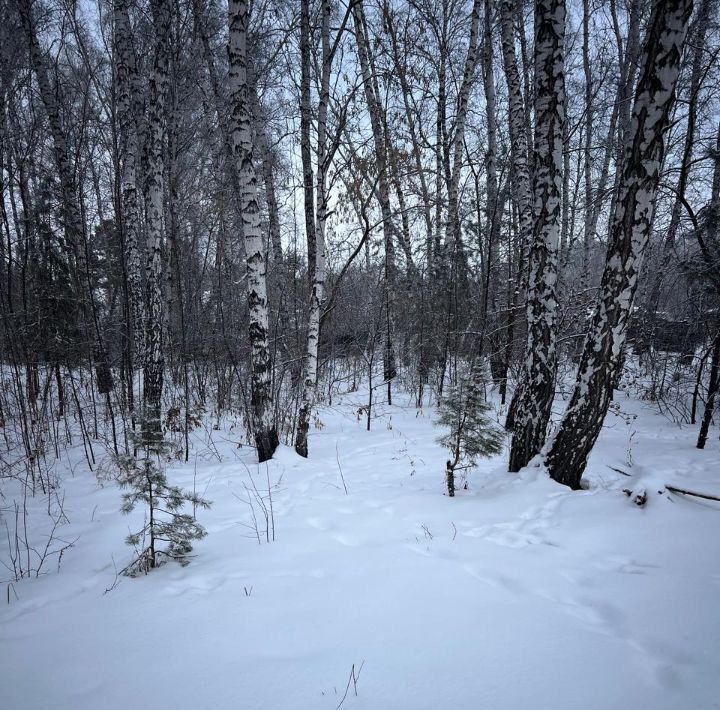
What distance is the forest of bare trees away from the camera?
382 cm

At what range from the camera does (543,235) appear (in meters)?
4.07

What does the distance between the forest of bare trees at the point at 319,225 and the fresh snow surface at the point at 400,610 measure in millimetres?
987

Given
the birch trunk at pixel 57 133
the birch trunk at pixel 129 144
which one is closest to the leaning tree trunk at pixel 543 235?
the birch trunk at pixel 129 144

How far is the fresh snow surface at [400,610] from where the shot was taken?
165 cm

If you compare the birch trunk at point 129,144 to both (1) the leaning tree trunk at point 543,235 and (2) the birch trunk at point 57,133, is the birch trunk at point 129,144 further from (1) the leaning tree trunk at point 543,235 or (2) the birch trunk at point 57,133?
(1) the leaning tree trunk at point 543,235

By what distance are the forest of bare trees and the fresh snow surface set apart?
99 centimetres

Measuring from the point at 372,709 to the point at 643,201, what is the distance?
408cm

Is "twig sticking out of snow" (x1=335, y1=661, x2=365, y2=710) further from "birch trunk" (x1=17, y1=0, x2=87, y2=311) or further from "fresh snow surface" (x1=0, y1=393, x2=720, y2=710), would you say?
"birch trunk" (x1=17, y1=0, x2=87, y2=311)

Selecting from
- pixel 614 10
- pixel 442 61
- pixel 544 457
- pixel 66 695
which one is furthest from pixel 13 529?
pixel 614 10

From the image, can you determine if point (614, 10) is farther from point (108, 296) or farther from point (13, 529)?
point (108, 296)

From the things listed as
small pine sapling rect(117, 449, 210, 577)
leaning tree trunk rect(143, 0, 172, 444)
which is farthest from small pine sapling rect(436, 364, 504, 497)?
leaning tree trunk rect(143, 0, 172, 444)

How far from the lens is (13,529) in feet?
12.1

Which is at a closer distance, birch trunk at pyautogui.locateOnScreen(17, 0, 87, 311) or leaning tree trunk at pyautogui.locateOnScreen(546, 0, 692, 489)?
leaning tree trunk at pyautogui.locateOnScreen(546, 0, 692, 489)

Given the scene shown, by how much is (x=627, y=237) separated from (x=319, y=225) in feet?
12.2
